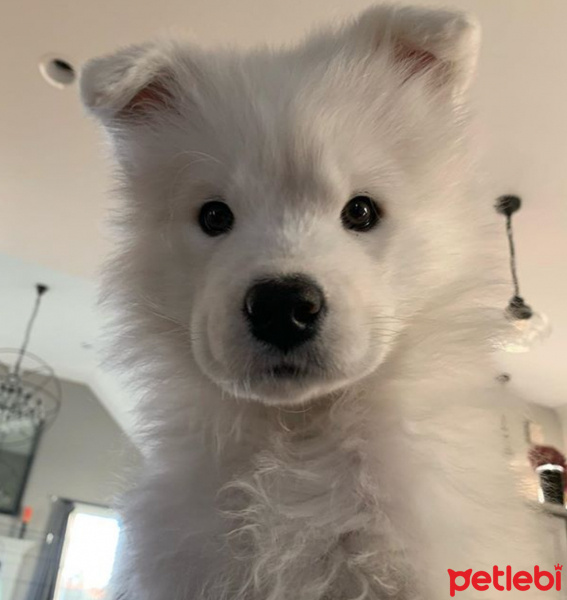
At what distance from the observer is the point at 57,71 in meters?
2.41

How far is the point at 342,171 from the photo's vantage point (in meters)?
0.82

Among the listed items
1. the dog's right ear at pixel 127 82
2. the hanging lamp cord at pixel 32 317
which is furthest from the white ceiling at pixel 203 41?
the hanging lamp cord at pixel 32 317

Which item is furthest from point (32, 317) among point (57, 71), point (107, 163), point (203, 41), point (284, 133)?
point (284, 133)

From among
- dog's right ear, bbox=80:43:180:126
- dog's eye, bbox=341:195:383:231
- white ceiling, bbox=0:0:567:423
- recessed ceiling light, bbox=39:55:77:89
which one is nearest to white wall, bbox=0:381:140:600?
white ceiling, bbox=0:0:567:423

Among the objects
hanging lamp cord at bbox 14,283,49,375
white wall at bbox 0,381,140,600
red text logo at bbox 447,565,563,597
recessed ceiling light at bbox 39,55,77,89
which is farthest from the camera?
white wall at bbox 0,381,140,600

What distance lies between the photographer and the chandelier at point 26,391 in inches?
191

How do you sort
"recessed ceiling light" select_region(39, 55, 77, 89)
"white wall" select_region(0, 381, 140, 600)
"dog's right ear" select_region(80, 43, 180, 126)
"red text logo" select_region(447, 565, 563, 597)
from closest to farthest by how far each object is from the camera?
"red text logo" select_region(447, 565, 563, 597), "dog's right ear" select_region(80, 43, 180, 126), "recessed ceiling light" select_region(39, 55, 77, 89), "white wall" select_region(0, 381, 140, 600)

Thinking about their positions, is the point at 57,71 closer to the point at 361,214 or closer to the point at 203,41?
the point at 203,41

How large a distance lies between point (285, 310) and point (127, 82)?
465 mm

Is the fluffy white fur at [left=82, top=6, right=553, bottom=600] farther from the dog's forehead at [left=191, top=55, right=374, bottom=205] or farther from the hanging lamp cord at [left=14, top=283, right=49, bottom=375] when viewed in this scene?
the hanging lamp cord at [left=14, top=283, right=49, bottom=375]

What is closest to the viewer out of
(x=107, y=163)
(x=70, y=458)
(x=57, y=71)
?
(x=107, y=163)

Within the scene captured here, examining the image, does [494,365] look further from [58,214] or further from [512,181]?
[58,214]

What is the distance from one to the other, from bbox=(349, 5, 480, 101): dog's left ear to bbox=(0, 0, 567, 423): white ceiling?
527 mm

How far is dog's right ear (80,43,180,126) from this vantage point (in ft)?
3.05
